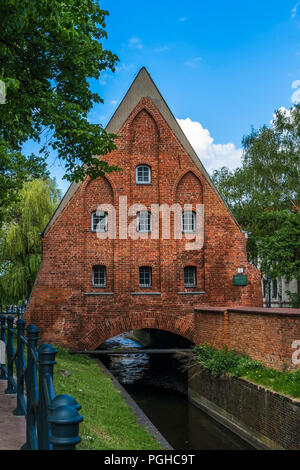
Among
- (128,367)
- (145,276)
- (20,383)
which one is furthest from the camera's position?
(128,367)

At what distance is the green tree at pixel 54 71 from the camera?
783cm

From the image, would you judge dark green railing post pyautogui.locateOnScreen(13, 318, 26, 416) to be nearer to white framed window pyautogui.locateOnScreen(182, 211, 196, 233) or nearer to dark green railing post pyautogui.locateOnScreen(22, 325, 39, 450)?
dark green railing post pyautogui.locateOnScreen(22, 325, 39, 450)

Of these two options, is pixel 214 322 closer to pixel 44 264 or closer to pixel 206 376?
pixel 206 376

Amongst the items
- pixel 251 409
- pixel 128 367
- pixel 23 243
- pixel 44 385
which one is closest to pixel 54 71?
pixel 44 385

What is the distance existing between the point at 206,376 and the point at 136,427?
7.15m

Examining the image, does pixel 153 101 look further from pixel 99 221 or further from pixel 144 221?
pixel 99 221

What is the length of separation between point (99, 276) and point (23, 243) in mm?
7651

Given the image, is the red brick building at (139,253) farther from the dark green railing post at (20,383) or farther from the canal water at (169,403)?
the dark green railing post at (20,383)

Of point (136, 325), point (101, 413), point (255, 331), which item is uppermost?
point (255, 331)

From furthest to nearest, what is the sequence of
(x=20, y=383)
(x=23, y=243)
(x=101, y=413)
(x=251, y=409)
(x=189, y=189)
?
(x=23, y=243) < (x=189, y=189) < (x=251, y=409) < (x=101, y=413) < (x=20, y=383)

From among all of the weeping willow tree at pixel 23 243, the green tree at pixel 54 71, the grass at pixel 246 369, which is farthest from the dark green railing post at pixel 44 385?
the weeping willow tree at pixel 23 243

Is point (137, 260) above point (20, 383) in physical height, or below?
above

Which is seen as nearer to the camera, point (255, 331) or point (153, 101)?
point (255, 331)

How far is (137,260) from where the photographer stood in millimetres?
17500
